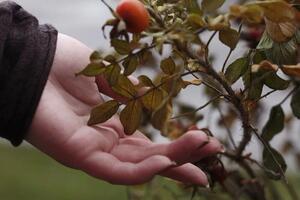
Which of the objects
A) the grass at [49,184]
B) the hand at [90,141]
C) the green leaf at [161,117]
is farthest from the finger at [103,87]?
the grass at [49,184]

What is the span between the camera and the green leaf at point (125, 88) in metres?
0.77

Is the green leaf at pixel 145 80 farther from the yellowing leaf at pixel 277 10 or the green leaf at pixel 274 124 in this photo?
the green leaf at pixel 274 124

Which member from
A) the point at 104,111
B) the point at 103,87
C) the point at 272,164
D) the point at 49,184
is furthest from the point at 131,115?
the point at 49,184

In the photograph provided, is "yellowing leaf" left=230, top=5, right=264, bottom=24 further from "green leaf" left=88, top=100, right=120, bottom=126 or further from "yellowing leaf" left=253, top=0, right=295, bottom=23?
"green leaf" left=88, top=100, right=120, bottom=126

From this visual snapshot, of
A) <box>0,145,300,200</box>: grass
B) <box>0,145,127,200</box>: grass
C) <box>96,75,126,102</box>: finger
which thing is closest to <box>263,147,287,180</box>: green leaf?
<box>96,75,126,102</box>: finger

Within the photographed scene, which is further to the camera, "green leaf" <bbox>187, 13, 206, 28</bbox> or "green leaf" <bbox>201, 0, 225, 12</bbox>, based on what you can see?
"green leaf" <bbox>201, 0, 225, 12</bbox>

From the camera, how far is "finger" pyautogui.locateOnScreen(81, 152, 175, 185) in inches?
28.0

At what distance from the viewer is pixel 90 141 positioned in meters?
0.80

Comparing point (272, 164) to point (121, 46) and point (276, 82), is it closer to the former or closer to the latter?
point (276, 82)

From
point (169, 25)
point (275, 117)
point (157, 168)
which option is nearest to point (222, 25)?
point (169, 25)

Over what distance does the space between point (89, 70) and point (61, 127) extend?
152 millimetres

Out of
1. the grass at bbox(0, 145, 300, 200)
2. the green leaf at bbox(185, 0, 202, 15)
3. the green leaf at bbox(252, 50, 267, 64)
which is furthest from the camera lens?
the grass at bbox(0, 145, 300, 200)

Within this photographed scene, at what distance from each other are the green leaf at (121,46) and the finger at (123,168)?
120mm

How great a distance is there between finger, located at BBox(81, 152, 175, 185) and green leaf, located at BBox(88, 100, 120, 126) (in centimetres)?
4
